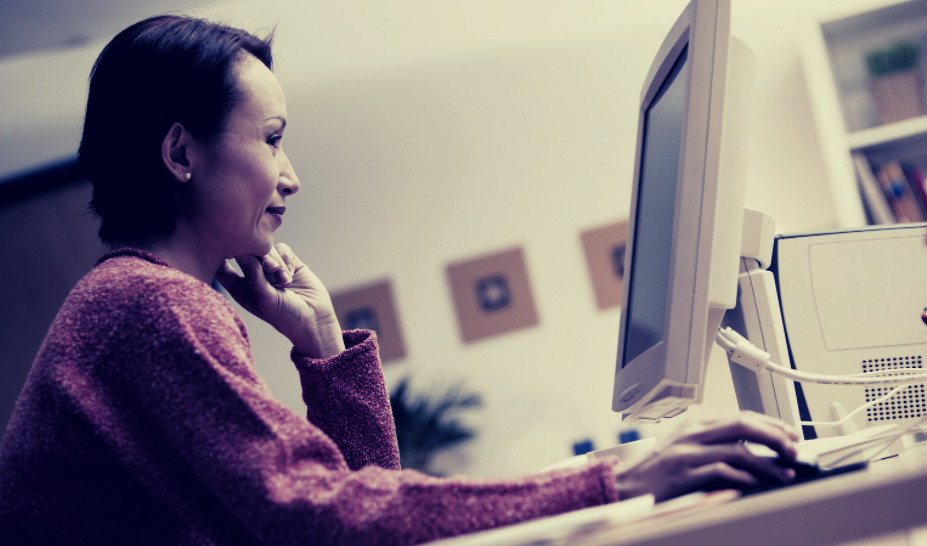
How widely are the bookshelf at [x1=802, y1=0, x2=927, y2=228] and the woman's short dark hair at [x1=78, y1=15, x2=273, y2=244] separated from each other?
2.13 meters

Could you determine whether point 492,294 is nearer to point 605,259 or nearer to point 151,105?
point 605,259

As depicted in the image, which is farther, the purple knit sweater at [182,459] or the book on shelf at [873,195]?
the book on shelf at [873,195]

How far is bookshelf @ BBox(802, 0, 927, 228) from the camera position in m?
2.24

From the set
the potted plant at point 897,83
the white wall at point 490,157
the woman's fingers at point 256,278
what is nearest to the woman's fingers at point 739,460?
the woman's fingers at point 256,278

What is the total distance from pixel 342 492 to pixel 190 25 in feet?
2.13

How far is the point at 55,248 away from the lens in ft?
10.0

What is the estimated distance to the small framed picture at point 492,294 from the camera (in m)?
2.68

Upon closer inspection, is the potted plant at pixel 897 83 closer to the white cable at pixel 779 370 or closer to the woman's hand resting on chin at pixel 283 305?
the white cable at pixel 779 370

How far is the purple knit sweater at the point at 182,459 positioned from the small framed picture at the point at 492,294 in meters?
2.02

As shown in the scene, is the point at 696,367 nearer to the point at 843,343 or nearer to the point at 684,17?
the point at 684,17

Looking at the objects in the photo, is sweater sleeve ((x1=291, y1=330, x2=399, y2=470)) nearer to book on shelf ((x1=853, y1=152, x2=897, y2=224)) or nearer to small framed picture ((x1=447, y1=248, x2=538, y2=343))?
small framed picture ((x1=447, y1=248, x2=538, y2=343))

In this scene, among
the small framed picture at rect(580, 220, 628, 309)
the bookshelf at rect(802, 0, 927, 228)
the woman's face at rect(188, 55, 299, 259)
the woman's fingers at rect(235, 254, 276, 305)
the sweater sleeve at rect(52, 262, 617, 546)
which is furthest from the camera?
the small framed picture at rect(580, 220, 628, 309)

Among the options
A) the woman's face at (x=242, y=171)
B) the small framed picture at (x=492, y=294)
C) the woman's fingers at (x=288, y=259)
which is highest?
the woman's face at (x=242, y=171)

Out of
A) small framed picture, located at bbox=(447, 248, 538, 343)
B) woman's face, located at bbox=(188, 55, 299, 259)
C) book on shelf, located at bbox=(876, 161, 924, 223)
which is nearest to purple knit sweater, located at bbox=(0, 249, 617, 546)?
woman's face, located at bbox=(188, 55, 299, 259)
